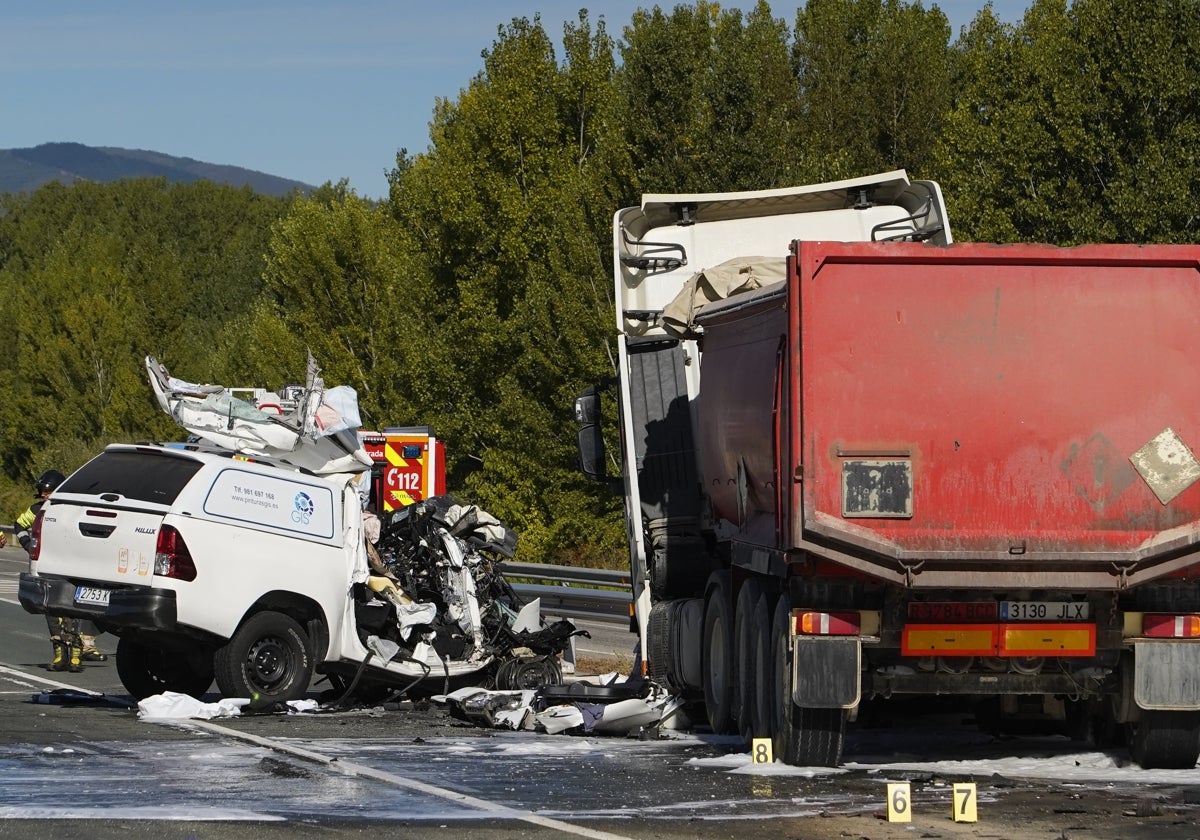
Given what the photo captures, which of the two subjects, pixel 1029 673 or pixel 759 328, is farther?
pixel 759 328

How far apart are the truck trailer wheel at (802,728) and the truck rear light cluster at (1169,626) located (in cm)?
162

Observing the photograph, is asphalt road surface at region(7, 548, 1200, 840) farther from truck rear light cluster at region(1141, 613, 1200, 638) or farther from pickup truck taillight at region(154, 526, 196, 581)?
pickup truck taillight at region(154, 526, 196, 581)

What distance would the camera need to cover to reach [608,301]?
34.2m

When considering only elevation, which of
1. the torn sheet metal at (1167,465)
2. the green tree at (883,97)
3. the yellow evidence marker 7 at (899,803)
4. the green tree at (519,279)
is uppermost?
the green tree at (883,97)

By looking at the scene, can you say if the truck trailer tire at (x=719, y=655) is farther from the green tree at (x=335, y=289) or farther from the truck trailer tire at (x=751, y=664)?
the green tree at (x=335, y=289)

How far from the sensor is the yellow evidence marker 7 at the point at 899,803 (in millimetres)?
7352

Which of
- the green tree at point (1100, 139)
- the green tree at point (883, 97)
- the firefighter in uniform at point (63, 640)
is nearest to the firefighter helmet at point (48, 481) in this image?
the firefighter in uniform at point (63, 640)

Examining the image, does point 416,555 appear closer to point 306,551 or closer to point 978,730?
point 306,551

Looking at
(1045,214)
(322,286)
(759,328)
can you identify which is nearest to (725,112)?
(1045,214)

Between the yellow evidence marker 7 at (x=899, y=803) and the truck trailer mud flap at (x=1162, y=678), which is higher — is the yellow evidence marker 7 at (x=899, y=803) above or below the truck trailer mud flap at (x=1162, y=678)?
below

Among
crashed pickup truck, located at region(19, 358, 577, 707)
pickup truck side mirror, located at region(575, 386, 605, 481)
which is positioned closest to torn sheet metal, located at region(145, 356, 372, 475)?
crashed pickup truck, located at region(19, 358, 577, 707)

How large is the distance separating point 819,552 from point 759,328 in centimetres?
172

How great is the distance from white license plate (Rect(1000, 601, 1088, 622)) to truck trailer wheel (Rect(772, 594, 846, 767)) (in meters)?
1.01

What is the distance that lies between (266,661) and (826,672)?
184 inches
